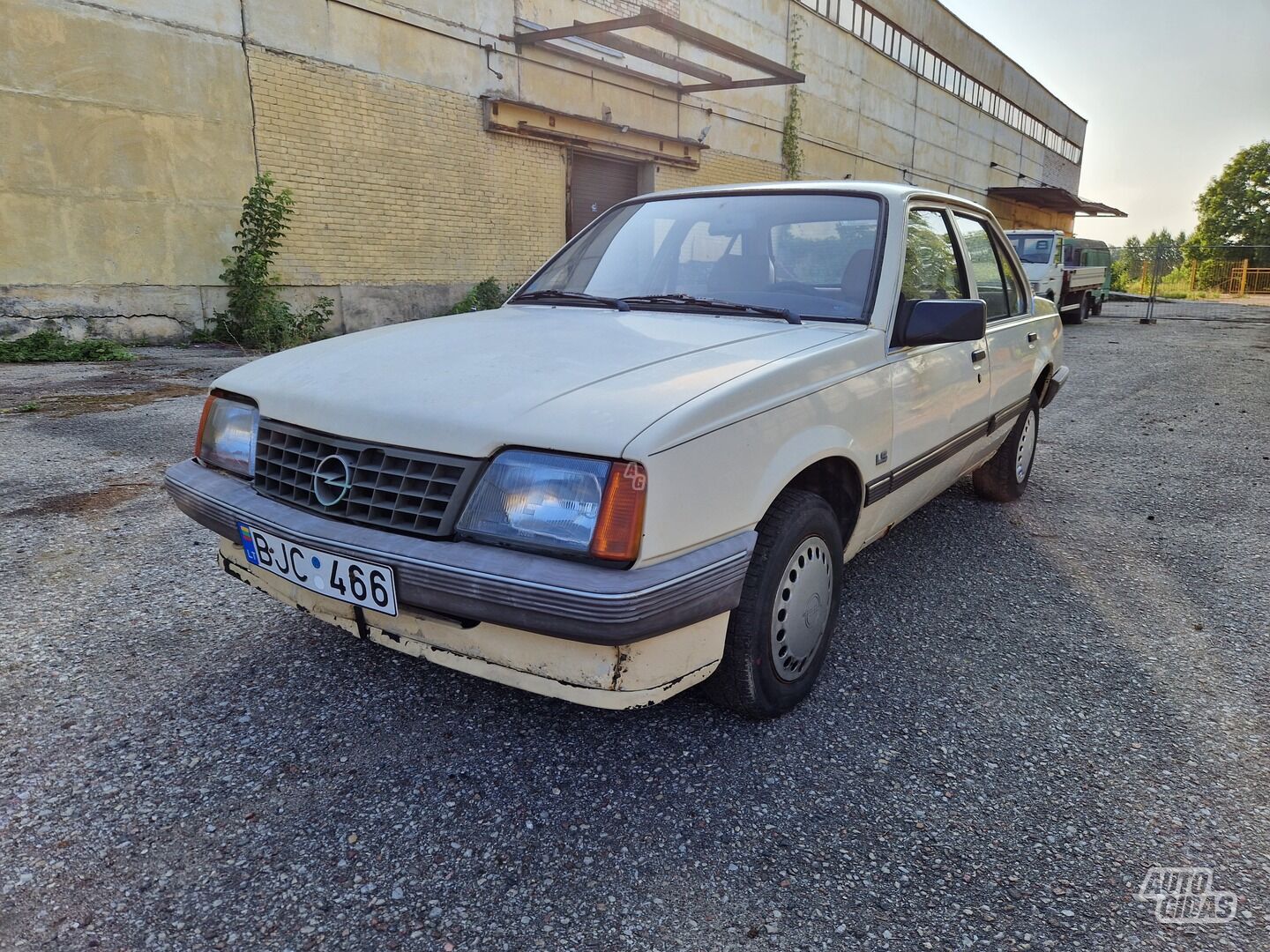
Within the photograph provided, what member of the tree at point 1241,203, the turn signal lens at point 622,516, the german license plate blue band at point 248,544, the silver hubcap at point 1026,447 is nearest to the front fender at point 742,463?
the turn signal lens at point 622,516

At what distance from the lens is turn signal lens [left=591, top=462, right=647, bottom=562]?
5.54ft

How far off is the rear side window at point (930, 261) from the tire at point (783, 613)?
0.97 meters

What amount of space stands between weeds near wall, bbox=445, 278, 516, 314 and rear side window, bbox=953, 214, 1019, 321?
29.0 feet

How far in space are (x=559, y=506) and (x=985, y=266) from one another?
2887mm

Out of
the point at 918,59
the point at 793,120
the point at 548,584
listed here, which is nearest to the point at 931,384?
the point at 548,584

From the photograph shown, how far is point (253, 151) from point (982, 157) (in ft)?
97.3

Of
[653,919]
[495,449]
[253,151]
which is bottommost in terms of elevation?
[653,919]

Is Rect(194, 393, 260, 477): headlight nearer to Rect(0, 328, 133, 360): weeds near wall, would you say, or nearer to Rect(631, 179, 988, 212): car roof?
Rect(631, 179, 988, 212): car roof

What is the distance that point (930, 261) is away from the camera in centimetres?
312

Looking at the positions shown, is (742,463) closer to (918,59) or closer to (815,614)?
(815,614)

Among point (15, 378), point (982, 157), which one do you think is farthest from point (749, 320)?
point (982, 157)

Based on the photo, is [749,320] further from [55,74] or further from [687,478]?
[55,74]

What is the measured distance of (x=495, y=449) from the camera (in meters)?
1.79

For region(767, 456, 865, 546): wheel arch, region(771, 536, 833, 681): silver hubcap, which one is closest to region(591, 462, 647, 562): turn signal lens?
region(771, 536, 833, 681): silver hubcap
